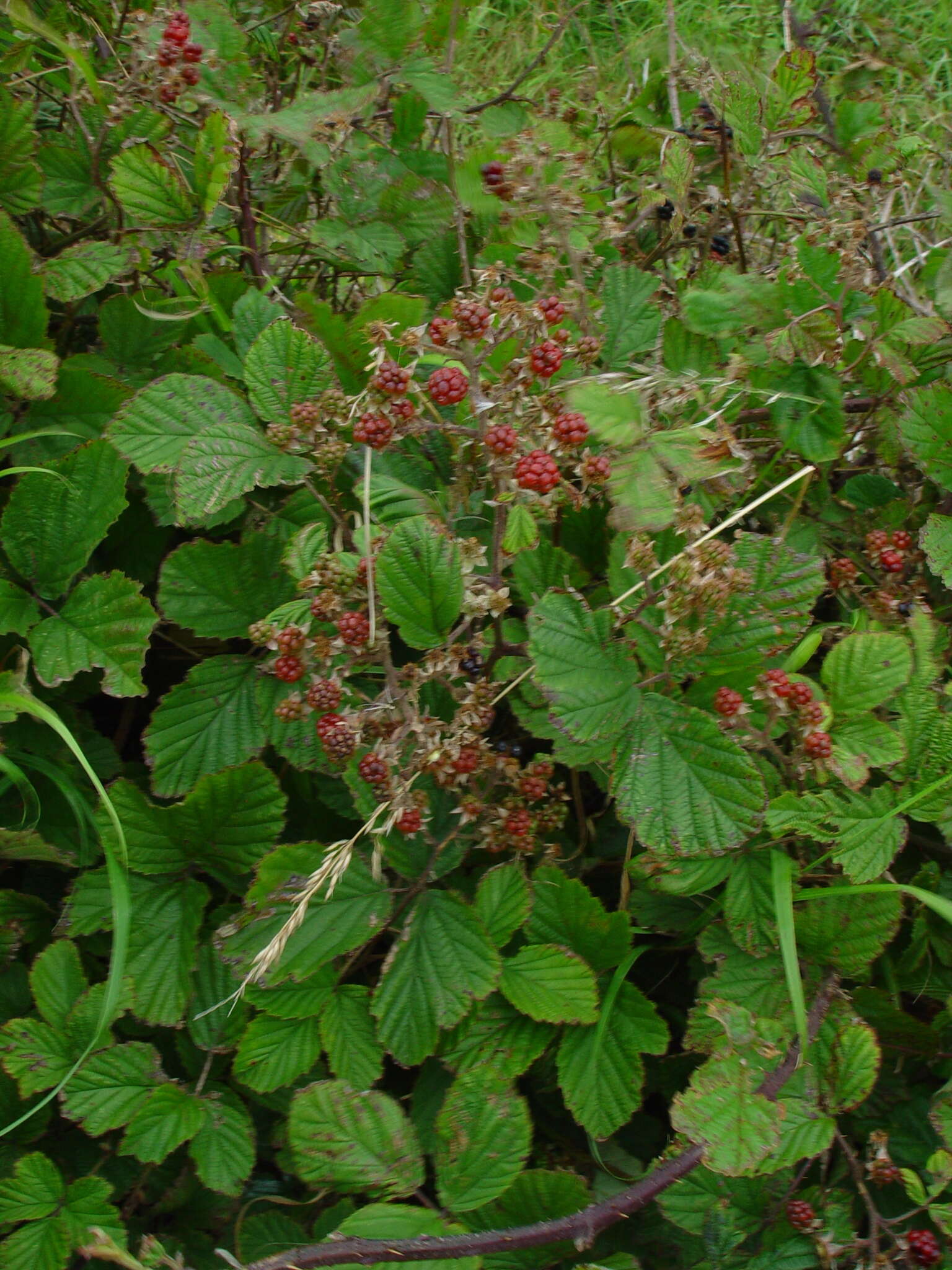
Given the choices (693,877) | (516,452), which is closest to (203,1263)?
(693,877)

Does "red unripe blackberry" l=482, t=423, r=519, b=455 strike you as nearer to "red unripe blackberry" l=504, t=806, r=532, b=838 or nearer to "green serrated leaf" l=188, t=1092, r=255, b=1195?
"red unripe blackberry" l=504, t=806, r=532, b=838

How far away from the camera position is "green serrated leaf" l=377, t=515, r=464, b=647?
118cm

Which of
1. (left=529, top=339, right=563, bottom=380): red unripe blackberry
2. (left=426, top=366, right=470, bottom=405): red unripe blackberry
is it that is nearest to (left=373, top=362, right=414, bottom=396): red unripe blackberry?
(left=426, top=366, right=470, bottom=405): red unripe blackberry

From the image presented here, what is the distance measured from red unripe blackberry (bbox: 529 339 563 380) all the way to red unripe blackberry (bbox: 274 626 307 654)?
388mm

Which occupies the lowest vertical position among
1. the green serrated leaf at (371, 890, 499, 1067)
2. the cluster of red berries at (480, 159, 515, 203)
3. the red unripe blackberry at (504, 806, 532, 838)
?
the green serrated leaf at (371, 890, 499, 1067)

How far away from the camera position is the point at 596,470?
47.1 inches

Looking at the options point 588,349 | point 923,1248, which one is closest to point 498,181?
point 588,349

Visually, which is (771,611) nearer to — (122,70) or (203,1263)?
(203,1263)

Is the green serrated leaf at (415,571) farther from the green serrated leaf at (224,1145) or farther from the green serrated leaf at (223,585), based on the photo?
the green serrated leaf at (224,1145)

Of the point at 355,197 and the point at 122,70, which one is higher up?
the point at 122,70

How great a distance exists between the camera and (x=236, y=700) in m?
1.37

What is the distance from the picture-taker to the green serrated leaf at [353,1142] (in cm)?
115

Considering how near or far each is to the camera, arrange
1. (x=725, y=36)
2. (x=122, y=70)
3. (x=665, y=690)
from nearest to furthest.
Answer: (x=665, y=690), (x=122, y=70), (x=725, y=36)

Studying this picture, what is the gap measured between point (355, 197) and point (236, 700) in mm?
822
